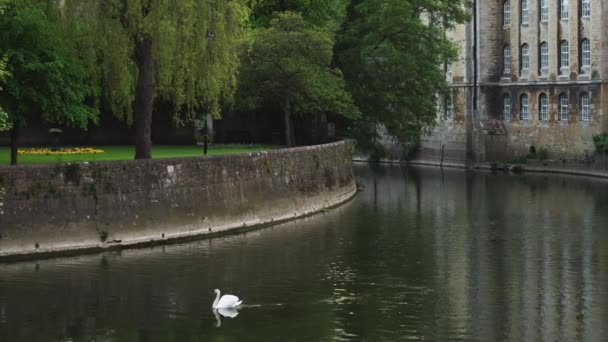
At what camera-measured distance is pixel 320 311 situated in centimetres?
2509

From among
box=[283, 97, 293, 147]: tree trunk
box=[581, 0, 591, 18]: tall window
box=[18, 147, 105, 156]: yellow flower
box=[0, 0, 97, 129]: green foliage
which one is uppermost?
box=[581, 0, 591, 18]: tall window

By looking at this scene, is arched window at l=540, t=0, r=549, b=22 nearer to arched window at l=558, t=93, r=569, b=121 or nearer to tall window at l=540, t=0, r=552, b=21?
tall window at l=540, t=0, r=552, b=21

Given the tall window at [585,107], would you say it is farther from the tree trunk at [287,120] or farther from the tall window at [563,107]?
the tree trunk at [287,120]

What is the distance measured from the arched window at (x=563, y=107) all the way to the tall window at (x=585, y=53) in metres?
2.19

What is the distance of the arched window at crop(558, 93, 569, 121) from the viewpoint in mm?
68312

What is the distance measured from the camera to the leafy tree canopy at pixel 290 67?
1889 inches

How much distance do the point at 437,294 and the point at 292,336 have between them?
5012 mm

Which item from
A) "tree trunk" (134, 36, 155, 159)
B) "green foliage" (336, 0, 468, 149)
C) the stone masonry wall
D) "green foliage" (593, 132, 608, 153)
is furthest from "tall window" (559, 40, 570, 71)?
"tree trunk" (134, 36, 155, 159)

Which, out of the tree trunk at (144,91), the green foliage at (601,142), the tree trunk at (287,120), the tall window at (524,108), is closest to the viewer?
the tree trunk at (144,91)

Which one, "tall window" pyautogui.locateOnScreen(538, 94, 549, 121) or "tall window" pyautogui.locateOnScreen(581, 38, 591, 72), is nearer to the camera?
"tall window" pyautogui.locateOnScreen(581, 38, 591, 72)

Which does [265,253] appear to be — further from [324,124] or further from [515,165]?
[515,165]

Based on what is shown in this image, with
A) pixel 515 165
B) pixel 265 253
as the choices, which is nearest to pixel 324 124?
pixel 515 165

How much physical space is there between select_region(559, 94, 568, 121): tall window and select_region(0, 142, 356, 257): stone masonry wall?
1161 inches

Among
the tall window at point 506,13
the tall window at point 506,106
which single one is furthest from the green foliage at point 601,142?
the tall window at point 506,13
